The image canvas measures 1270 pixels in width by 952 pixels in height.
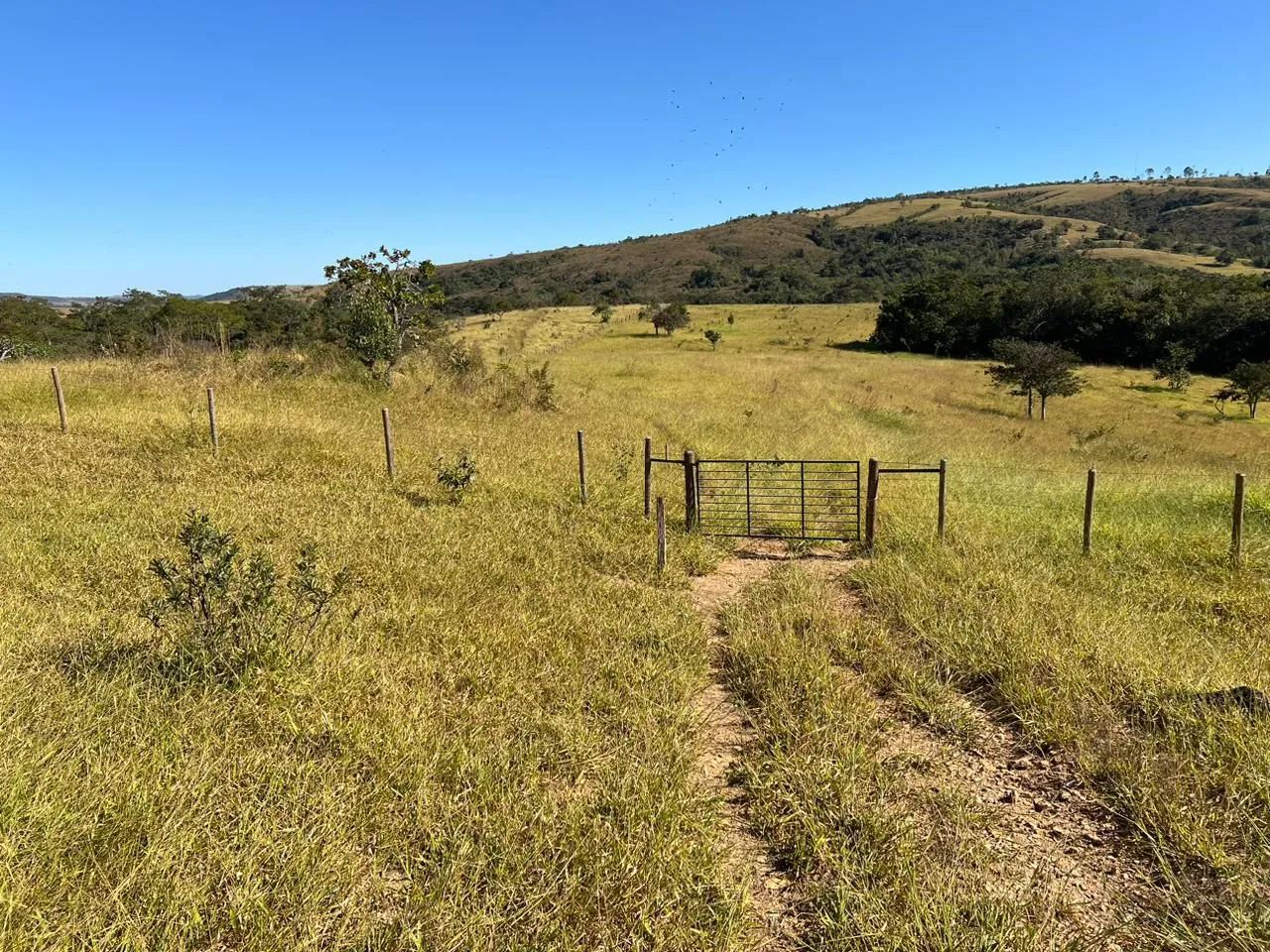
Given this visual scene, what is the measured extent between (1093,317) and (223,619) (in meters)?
67.0

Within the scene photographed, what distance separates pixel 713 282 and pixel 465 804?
14832cm

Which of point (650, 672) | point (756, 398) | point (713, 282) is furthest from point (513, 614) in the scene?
point (713, 282)

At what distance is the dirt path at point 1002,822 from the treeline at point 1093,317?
57.8 m

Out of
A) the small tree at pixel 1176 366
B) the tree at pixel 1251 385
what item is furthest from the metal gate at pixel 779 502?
the small tree at pixel 1176 366

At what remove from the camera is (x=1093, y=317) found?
184ft

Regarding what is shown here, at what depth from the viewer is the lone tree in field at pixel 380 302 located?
22250mm

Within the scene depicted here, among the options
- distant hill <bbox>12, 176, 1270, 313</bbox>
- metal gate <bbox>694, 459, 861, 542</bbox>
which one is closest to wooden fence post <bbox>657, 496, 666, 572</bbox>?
metal gate <bbox>694, 459, 861, 542</bbox>

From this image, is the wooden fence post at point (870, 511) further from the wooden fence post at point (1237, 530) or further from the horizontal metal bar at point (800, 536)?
the wooden fence post at point (1237, 530)

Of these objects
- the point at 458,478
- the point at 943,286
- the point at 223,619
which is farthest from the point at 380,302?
the point at 943,286

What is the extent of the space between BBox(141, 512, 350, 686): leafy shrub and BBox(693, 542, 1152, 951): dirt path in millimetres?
3471

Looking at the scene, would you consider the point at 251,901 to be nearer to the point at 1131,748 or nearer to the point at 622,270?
the point at 1131,748

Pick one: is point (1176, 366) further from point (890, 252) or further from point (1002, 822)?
point (890, 252)

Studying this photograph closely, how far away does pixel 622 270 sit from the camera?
16675 centimetres

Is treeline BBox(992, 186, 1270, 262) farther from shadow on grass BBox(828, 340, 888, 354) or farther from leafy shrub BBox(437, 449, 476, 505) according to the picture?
leafy shrub BBox(437, 449, 476, 505)
